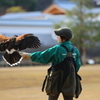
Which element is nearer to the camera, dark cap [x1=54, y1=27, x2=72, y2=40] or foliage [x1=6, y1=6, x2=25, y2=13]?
dark cap [x1=54, y1=27, x2=72, y2=40]

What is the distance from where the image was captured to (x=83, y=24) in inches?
1142

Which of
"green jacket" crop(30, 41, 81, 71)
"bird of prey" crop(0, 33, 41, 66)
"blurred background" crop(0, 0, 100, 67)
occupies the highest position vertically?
"bird of prey" crop(0, 33, 41, 66)

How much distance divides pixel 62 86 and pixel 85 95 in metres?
4.13

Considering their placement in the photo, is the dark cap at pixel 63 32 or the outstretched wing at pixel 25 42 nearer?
the outstretched wing at pixel 25 42

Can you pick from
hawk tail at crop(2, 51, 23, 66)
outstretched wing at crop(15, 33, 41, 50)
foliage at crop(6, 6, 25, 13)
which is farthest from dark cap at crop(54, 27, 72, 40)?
foliage at crop(6, 6, 25, 13)

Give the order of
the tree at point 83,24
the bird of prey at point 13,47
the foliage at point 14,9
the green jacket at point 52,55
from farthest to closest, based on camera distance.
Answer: the foliage at point 14,9 < the tree at point 83,24 < the green jacket at point 52,55 < the bird of prey at point 13,47

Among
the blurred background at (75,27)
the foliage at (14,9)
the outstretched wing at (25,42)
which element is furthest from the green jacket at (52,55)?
the foliage at (14,9)

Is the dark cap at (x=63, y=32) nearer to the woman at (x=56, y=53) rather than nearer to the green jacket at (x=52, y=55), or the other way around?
the woman at (x=56, y=53)

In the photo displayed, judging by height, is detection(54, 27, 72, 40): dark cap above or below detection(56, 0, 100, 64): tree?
above

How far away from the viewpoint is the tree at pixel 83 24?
28728 millimetres

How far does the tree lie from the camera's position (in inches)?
1131

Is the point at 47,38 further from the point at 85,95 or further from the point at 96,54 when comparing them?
the point at 85,95

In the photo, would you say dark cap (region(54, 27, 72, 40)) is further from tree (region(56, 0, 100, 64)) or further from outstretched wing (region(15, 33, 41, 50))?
tree (region(56, 0, 100, 64))

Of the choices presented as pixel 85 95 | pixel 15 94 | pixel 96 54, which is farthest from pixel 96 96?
pixel 96 54
